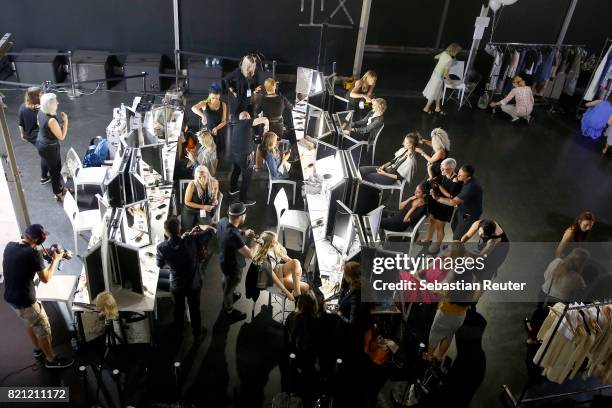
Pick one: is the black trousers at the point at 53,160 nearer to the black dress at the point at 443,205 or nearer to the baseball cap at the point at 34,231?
the baseball cap at the point at 34,231

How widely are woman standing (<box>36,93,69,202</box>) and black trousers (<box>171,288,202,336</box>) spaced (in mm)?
2408

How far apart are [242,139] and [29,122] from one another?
9.28 ft

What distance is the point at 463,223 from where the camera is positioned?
6.84 metres

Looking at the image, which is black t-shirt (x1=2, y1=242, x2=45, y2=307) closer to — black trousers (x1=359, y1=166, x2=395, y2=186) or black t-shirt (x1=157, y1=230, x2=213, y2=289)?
black t-shirt (x1=157, y1=230, x2=213, y2=289)

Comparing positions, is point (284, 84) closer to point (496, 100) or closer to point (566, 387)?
point (496, 100)

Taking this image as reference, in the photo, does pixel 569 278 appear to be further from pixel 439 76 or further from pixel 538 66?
pixel 538 66

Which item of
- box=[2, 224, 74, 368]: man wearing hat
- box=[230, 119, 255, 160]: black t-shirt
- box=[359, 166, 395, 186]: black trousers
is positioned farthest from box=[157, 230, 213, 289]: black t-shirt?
box=[359, 166, 395, 186]: black trousers

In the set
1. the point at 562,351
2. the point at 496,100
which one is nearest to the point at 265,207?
the point at 562,351

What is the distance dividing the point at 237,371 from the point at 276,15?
8037 mm

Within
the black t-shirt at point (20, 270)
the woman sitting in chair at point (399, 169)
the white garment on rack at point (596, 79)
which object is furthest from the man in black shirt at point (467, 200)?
the white garment on rack at point (596, 79)

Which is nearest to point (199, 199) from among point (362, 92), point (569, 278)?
point (362, 92)

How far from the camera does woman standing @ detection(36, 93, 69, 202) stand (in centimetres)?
699

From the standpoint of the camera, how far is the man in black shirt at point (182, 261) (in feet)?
16.7

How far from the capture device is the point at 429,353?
5.71 meters
